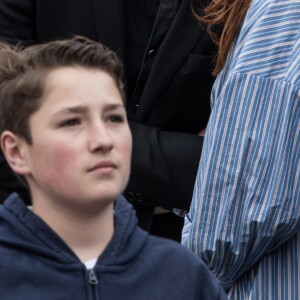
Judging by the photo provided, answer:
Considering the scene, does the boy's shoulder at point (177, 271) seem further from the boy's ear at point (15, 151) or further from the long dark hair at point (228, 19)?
the long dark hair at point (228, 19)

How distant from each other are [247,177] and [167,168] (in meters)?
0.80

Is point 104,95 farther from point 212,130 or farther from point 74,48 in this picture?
point 212,130

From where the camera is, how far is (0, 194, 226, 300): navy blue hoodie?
268cm

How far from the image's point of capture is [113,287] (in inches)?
107

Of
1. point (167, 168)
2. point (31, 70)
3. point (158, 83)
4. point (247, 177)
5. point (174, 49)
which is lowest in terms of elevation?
point (167, 168)

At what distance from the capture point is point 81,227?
2.71m

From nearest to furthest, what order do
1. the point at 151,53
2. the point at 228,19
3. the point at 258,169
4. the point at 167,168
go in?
the point at 258,169 < the point at 228,19 < the point at 167,168 < the point at 151,53

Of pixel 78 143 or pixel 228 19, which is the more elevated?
pixel 228 19

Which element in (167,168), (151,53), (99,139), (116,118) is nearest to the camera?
(99,139)

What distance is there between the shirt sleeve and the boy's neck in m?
0.57

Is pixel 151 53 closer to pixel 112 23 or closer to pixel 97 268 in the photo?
pixel 112 23

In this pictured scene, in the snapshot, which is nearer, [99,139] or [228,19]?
[99,139]

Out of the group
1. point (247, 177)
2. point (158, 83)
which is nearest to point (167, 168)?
point (158, 83)

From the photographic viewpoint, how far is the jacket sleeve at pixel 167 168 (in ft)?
13.0
